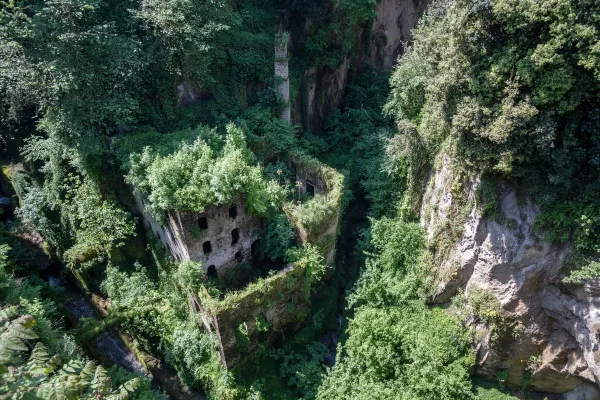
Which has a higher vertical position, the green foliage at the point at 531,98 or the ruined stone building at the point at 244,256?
the green foliage at the point at 531,98

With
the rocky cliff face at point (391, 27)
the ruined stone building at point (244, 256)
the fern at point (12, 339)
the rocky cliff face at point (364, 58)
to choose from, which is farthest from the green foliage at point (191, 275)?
the rocky cliff face at point (391, 27)

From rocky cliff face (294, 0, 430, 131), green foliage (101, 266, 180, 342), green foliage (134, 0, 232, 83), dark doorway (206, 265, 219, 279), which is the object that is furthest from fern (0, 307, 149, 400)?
rocky cliff face (294, 0, 430, 131)

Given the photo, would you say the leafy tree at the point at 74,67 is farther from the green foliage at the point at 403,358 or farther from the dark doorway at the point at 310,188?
the green foliage at the point at 403,358

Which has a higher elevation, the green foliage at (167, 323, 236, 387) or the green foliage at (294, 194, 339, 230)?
the green foliage at (294, 194, 339, 230)

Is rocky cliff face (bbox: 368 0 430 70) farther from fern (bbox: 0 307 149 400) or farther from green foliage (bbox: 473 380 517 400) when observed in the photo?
fern (bbox: 0 307 149 400)

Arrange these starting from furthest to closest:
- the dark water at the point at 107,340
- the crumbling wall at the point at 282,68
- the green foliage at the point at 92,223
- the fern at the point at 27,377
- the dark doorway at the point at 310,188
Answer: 1. the crumbling wall at the point at 282,68
2. the dark doorway at the point at 310,188
3. the green foliage at the point at 92,223
4. the dark water at the point at 107,340
5. the fern at the point at 27,377

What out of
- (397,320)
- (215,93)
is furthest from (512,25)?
(215,93)


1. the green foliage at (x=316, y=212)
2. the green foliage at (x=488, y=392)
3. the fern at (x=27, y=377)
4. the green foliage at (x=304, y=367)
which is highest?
the fern at (x=27, y=377)
